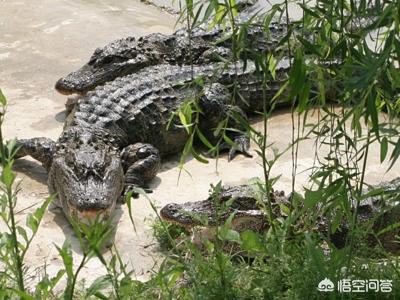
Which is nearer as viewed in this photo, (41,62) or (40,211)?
(40,211)

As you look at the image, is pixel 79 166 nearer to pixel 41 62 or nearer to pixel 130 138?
pixel 130 138

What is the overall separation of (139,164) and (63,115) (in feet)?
4.75

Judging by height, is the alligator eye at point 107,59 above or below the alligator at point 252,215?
below

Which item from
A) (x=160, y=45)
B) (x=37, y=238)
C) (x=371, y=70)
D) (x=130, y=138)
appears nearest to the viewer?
(x=371, y=70)

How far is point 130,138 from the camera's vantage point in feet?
19.8

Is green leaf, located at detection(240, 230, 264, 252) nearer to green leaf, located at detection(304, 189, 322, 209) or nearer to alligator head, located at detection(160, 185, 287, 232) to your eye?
green leaf, located at detection(304, 189, 322, 209)

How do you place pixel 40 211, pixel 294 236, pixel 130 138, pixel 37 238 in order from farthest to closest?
pixel 130 138, pixel 37 238, pixel 294 236, pixel 40 211

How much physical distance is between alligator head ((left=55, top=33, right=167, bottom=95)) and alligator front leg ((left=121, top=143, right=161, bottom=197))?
5.13ft

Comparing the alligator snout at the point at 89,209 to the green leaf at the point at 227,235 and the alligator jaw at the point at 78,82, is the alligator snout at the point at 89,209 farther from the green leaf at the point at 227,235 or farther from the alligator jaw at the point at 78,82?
the alligator jaw at the point at 78,82

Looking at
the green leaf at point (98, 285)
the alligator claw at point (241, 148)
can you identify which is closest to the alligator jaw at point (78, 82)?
the alligator claw at point (241, 148)

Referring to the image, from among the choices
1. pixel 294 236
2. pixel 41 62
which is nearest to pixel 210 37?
pixel 41 62

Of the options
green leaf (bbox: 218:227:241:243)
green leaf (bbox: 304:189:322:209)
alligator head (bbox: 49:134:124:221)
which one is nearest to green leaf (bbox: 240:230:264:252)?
green leaf (bbox: 218:227:241:243)

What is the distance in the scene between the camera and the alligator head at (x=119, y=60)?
7.27 metres

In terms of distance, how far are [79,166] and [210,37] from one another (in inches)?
118
